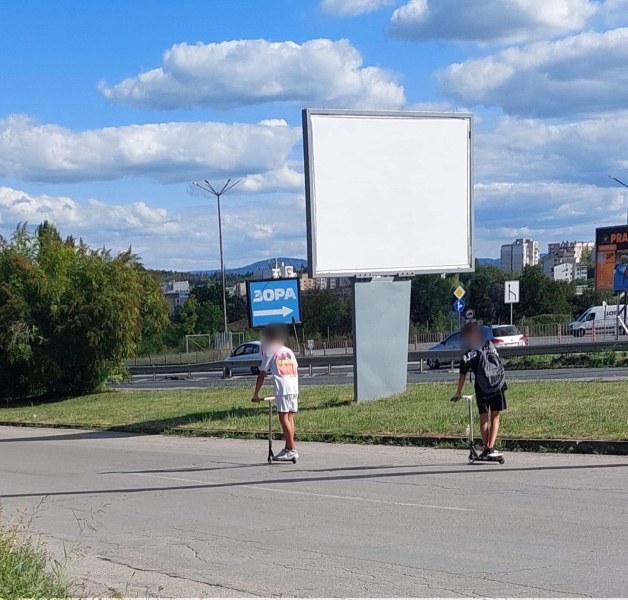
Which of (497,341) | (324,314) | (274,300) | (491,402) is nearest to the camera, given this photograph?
(491,402)

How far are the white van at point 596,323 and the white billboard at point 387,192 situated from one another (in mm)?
33117

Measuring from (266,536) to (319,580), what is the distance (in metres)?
1.89

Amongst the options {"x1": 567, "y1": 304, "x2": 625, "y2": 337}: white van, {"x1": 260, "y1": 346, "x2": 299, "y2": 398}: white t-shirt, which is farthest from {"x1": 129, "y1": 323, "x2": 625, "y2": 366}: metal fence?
{"x1": 260, "y1": 346, "x2": 299, "y2": 398}: white t-shirt

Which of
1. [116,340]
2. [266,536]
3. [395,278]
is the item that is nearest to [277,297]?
[116,340]

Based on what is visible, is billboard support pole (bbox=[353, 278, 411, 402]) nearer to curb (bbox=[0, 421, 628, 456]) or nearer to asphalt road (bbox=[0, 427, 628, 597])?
curb (bbox=[0, 421, 628, 456])

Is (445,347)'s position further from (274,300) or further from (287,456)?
(287,456)

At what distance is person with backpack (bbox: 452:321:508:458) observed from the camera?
42.4 ft

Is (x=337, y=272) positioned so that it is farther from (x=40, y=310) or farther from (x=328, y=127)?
(x=40, y=310)

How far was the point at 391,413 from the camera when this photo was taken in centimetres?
1869

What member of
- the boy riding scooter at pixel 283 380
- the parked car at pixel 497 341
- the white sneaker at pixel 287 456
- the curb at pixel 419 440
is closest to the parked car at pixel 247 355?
the parked car at pixel 497 341

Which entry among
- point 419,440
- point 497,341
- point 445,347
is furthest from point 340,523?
point 445,347

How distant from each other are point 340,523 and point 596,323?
2147 inches

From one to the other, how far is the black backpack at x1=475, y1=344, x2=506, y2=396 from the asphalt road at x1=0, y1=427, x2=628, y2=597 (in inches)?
39.4

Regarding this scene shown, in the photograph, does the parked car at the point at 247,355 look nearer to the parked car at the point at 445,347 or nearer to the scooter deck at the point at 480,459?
the parked car at the point at 445,347
